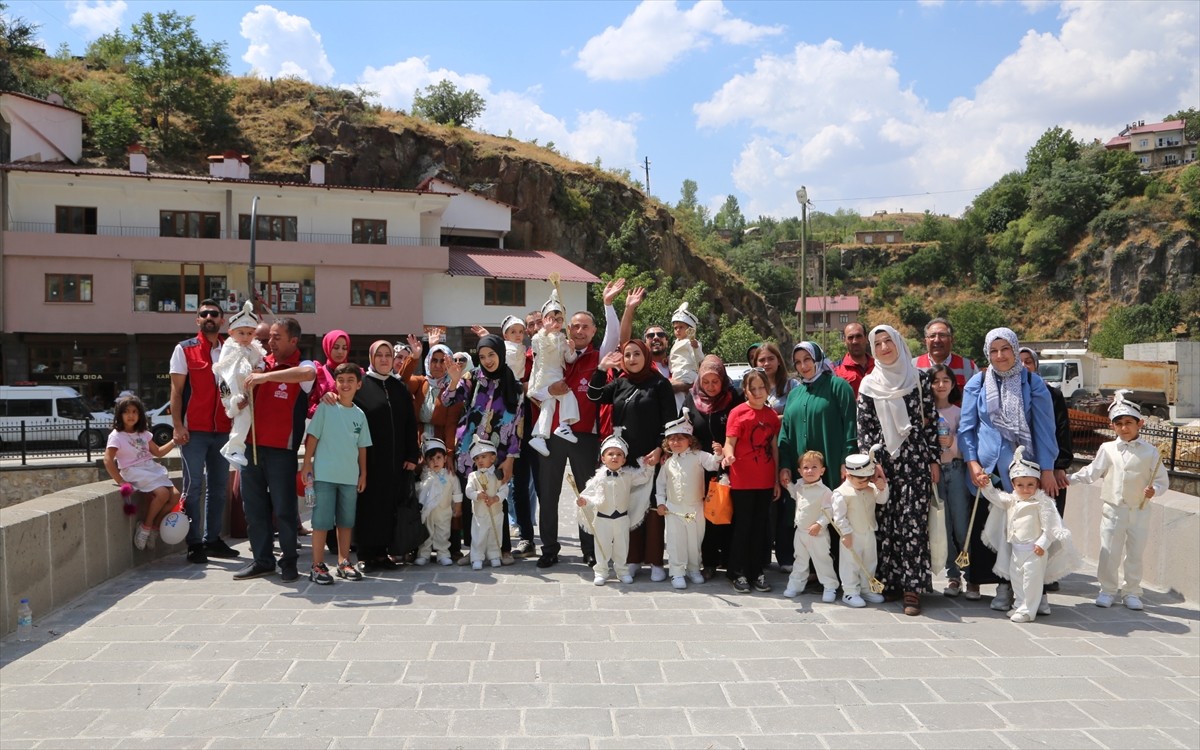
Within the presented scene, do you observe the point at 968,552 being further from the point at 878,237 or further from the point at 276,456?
the point at 878,237

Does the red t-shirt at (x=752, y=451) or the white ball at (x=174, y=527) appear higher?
the red t-shirt at (x=752, y=451)

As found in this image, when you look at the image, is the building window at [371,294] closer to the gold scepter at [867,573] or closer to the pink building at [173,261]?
the pink building at [173,261]

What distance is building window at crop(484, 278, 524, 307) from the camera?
3491cm

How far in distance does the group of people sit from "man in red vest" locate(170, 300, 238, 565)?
2 cm

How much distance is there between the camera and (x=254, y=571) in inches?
259

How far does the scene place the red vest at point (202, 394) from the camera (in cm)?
700

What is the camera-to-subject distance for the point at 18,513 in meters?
5.66

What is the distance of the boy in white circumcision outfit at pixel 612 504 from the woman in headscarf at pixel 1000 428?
2.45 metres

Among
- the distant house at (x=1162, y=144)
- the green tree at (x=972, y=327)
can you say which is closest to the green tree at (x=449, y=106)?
the green tree at (x=972, y=327)

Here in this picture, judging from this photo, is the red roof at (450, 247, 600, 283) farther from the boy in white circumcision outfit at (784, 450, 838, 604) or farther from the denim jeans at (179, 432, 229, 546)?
the boy in white circumcision outfit at (784, 450, 838, 604)

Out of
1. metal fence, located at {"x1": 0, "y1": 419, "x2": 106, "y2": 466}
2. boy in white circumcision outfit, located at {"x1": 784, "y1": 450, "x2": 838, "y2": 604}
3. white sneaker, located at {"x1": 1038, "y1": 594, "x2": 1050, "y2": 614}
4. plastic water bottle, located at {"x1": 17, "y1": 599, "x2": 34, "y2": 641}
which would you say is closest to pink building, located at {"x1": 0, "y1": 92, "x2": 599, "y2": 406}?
metal fence, located at {"x1": 0, "y1": 419, "x2": 106, "y2": 466}

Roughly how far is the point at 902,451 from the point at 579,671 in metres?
2.87

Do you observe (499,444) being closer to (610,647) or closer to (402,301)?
(610,647)

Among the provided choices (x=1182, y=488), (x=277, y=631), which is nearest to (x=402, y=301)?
(x=1182, y=488)
